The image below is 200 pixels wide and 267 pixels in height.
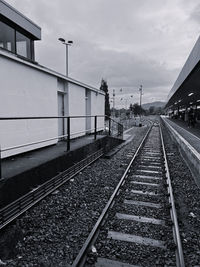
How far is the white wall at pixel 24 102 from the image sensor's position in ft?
18.8

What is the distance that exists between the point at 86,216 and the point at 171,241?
5.69 feet

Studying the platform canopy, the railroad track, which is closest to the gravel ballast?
the railroad track

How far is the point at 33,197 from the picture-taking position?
15.4 feet

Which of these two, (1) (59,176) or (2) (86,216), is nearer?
(2) (86,216)

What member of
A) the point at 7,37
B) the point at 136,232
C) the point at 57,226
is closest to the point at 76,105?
the point at 7,37

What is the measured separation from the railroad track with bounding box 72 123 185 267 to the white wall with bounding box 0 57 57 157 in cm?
329

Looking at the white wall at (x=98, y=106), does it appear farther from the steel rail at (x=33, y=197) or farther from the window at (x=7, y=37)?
the steel rail at (x=33, y=197)

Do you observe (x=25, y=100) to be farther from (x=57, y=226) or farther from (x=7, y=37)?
(x=57, y=226)

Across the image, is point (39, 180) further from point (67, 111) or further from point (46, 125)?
point (67, 111)

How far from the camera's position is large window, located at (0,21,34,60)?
8.49 metres

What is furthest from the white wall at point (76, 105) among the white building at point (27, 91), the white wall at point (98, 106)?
the white wall at point (98, 106)

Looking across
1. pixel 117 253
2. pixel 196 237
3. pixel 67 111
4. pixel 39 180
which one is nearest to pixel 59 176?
pixel 39 180

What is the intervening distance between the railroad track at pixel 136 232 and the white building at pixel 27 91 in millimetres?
3004

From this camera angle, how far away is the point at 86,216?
173 inches
